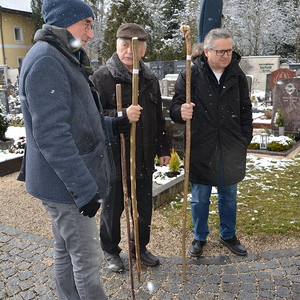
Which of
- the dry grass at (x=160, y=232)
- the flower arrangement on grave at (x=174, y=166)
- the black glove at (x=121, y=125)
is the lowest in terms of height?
the dry grass at (x=160, y=232)

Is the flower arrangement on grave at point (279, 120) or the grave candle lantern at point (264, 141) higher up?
the flower arrangement on grave at point (279, 120)

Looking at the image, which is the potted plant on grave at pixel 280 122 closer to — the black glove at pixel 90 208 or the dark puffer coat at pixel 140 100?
the dark puffer coat at pixel 140 100

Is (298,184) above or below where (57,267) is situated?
below

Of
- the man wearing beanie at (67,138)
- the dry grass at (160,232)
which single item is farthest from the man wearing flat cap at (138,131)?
the man wearing beanie at (67,138)

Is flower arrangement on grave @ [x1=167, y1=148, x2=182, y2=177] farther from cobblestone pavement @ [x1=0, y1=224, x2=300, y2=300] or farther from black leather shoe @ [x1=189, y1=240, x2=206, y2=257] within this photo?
cobblestone pavement @ [x1=0, y1=224, x2=300, y2=300]

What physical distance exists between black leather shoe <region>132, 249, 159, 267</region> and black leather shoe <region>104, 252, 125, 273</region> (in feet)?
0.72

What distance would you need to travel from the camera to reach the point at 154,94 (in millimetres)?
3174

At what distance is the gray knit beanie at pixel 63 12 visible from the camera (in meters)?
2.00

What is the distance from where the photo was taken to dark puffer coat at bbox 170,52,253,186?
10.5ft

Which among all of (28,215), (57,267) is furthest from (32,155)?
(28,215)

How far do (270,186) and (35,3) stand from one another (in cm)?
3685

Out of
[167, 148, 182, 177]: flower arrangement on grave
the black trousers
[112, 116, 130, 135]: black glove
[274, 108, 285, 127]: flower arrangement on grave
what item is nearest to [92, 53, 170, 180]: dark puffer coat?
the black trousers

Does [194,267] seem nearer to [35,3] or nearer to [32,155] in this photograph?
[32,155]

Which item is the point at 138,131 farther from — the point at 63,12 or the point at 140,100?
the point at 63,12
